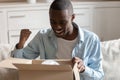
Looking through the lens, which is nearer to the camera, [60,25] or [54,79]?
[54,79]

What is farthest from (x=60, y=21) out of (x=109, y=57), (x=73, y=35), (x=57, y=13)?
(x=109, y=57)

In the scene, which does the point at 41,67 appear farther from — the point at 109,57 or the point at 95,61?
the point at 109,57

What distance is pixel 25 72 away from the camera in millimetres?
1300

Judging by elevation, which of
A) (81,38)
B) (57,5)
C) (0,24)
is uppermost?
(57,5)

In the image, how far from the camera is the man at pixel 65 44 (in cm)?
149

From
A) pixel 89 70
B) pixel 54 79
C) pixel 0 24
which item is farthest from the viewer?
pixel 0 24

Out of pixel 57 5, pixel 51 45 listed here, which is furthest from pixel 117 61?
pixel 57 5

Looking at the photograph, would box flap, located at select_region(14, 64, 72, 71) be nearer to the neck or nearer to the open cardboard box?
the open cardboard box

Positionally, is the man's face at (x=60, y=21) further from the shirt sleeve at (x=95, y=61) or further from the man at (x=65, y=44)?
the shirt sleeve at (x=95, y=61)

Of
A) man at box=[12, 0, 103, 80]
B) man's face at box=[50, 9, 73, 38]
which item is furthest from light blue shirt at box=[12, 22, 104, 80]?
man's face at box=[50, 9, 73, 38]

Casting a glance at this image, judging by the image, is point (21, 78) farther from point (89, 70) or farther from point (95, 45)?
point (95, 45)

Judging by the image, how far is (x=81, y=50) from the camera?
1.58 metres

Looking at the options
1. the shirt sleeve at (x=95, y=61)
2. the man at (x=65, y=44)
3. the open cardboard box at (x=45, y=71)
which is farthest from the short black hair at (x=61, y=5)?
the open cardboard box at (x=45, y=71)

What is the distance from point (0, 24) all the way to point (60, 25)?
1706 mm
